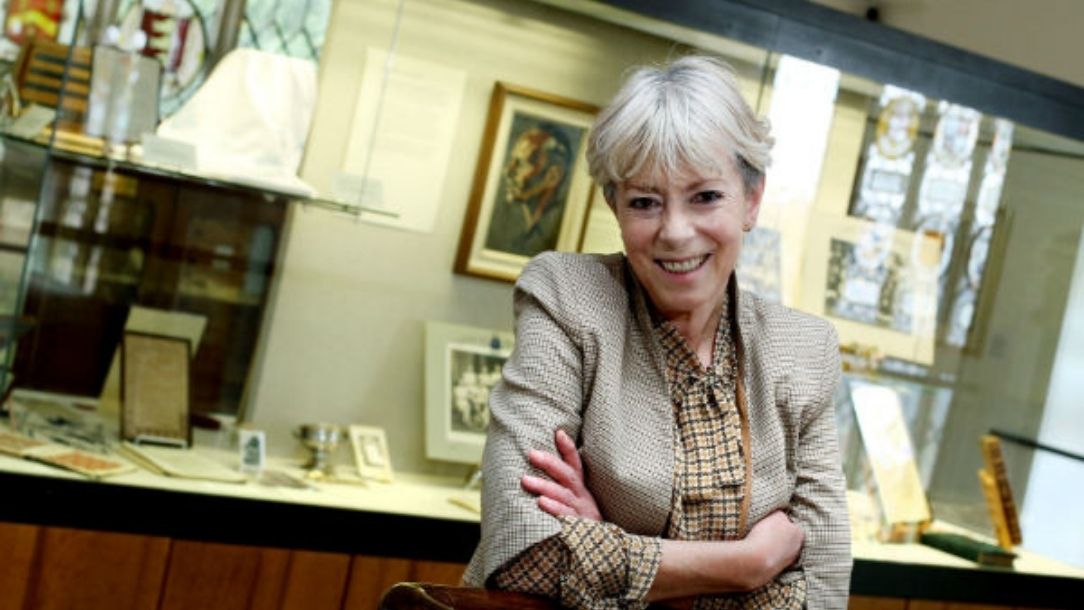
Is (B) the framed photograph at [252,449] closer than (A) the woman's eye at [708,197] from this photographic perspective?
No

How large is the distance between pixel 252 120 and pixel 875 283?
6.10 feet

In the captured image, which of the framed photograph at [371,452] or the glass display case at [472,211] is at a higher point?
the glass display case at [472,211]

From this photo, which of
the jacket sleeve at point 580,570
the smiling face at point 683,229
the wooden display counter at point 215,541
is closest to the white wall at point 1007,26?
the wooden display counter at point 215,541

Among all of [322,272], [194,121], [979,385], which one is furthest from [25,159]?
[979,385]

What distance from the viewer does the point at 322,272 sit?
349cm

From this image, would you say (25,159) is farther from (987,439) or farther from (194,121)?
(987,439)

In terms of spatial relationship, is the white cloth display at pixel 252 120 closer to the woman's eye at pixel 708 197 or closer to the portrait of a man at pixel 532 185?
the portrait of a man at pixel 532 185

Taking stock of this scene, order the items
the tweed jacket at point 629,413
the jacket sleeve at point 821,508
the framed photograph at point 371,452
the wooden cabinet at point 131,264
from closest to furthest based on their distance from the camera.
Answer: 1. the tweed jacket at point 629,413
2. the jacket sleeve at point 821,508
3. the wooden cabinet at point 131,264
4. the framed photograph at point 371,452

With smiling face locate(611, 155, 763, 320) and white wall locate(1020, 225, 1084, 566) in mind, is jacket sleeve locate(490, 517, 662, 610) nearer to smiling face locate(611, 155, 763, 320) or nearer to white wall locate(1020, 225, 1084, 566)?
smiling face locate(611, 155, 763, 320)

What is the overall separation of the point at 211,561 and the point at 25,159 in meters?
0.93

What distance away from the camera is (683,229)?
2.07 meters

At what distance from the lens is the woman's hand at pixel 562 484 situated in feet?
6.41

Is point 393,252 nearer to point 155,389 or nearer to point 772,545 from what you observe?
point 155,389

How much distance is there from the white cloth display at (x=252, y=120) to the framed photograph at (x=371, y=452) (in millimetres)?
602
